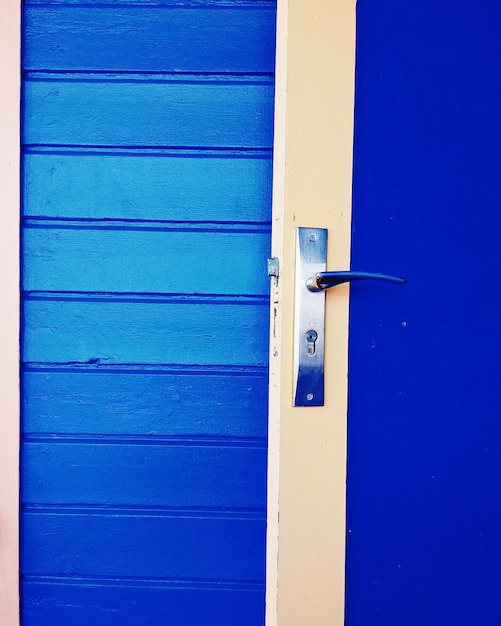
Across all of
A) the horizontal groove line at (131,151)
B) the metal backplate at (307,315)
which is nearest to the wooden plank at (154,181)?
the horizontal groove line at (131,151)

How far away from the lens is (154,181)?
108cm

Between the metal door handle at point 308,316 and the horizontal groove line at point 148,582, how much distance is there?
51cm

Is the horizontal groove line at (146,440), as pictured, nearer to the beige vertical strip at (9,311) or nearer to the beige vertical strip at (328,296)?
the beige vertical strip at (9,311)

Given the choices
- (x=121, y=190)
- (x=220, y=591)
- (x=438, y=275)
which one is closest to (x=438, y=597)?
(x=220, y=591)

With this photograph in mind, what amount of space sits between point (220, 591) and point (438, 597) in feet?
1.46

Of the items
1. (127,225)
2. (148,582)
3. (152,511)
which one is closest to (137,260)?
(127,225)

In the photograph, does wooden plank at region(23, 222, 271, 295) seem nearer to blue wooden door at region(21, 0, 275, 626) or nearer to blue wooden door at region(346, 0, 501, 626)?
blue wooden door at region(21, 0, 275, 626)

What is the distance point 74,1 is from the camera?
3.48ft

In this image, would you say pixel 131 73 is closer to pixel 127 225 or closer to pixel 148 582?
pixel 127 225

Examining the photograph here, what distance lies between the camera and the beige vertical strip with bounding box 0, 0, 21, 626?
1.04 metres

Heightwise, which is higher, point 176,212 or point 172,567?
point 176,212

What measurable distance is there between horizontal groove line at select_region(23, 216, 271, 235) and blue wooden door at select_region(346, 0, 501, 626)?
332 mm

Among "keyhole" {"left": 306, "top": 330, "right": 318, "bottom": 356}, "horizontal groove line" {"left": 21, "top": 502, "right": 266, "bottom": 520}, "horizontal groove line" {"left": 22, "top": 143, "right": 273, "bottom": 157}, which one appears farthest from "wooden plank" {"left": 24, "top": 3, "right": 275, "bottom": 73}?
"horizontal groove line" {"left": 21, "top": 502, "right": 266, "bottom": 520}

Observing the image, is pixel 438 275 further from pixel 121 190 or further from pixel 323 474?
pixel 121 190
